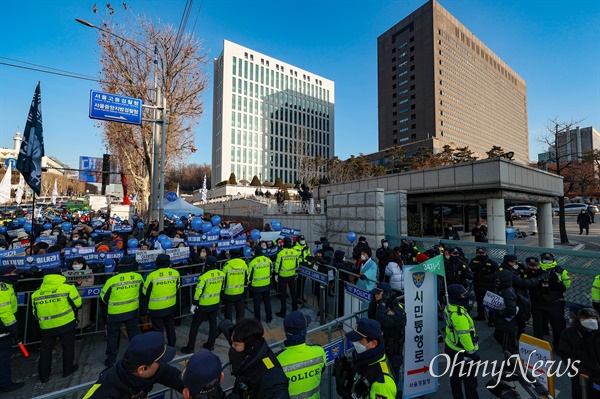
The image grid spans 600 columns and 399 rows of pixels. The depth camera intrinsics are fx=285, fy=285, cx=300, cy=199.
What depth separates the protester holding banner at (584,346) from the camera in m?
3.55

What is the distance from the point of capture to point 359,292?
18.3 ft

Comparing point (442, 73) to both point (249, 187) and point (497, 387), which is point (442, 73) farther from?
point (497, 387)

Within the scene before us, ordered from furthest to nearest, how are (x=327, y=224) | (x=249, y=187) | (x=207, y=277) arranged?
(x=249, y=187) < (x=327, y=224) < (x=207, y=277)

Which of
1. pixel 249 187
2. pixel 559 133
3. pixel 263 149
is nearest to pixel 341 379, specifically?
pixel 559 133

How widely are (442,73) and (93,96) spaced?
289 ft

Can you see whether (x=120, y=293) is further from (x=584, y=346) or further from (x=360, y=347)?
→ (x=584, y=346)

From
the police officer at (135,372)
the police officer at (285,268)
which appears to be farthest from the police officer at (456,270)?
the police officer at (135,372)

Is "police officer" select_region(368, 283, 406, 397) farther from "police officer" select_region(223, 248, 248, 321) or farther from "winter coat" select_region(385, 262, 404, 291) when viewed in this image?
"police officer" select_region(223, 248, 248, 321)

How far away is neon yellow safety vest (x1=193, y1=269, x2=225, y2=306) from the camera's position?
5621 mm

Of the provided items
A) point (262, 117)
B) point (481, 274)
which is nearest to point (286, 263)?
point (481, 274)

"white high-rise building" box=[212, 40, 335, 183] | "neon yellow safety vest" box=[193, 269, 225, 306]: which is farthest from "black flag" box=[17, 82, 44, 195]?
"white high-rise building" box=[212, 40, 335, 183]

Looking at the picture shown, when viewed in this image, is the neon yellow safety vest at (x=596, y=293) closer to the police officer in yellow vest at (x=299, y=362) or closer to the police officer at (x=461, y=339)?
the police officer at (x=461, y=339)

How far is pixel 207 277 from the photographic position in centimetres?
567

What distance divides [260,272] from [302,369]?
4265mm
